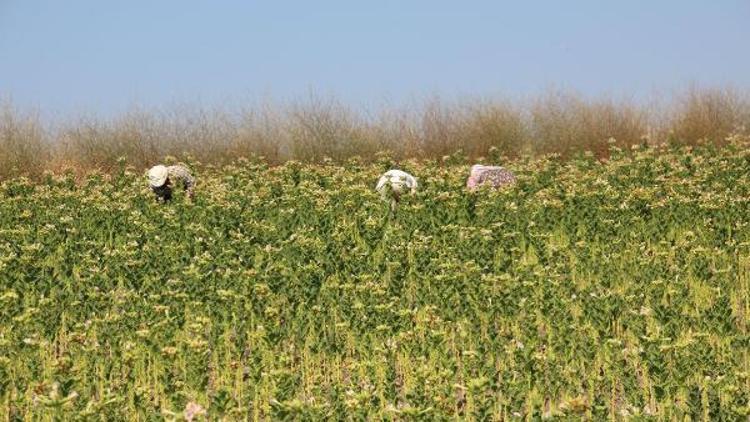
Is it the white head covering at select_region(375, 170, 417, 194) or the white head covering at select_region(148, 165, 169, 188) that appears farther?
the white head covering at select_region(148, 165, 169, 188)

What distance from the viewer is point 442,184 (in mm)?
18562

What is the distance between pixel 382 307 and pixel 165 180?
11.2 metres

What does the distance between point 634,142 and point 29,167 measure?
50.3 ft

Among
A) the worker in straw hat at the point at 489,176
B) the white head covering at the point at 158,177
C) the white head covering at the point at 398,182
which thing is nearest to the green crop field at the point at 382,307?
the white head covering at the point at 398,182

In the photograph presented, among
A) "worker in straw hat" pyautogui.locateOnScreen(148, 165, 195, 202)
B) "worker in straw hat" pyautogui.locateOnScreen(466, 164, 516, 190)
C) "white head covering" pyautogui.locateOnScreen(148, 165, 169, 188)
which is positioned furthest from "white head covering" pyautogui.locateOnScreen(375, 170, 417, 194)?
"white head covering" pyautogui.locateOnScreen(148, 165, 169, 188)

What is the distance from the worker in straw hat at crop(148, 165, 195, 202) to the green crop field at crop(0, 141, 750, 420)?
54.1 inches

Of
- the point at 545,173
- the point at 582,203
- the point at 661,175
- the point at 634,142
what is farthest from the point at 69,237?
the point at 634,142

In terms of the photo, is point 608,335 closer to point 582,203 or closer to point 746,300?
point 746,300

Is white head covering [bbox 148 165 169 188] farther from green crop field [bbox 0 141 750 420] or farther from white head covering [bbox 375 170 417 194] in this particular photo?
white head covering [bbox 375 170 417 194]

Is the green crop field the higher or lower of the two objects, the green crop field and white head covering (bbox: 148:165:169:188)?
the lower

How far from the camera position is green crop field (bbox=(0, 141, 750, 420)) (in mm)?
8016

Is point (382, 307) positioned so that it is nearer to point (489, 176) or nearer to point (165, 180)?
point (165, 180)

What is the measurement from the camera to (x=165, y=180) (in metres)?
20.4

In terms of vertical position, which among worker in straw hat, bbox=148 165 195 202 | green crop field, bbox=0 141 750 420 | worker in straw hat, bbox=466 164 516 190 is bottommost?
green crop field, bbox=0 141 750 420
